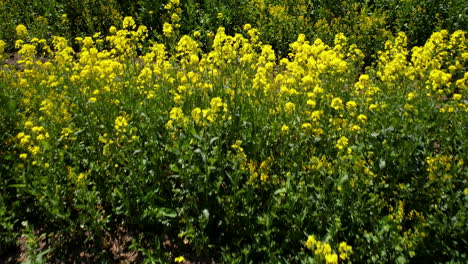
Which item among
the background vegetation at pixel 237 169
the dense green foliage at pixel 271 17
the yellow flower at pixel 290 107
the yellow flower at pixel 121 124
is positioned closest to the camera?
the background vegetation at pixel 237 169

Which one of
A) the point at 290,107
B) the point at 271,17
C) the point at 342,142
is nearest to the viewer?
the point at 342,142

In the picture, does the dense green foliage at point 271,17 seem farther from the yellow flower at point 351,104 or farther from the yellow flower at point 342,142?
the yellow flower at point 342,142

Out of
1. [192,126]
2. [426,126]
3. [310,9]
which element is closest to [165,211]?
[192,126]

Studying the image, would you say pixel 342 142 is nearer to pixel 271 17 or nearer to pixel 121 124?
pixel 121 124

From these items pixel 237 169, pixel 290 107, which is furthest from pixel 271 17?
pixel 237 169

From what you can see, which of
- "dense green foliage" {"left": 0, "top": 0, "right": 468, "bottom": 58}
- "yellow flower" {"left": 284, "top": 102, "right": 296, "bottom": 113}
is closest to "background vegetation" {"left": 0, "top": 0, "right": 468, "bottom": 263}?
"yellow flower" {"left": 284, "top": 102, "right": 296, "bottom": 113}

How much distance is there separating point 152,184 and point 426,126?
2.58 m

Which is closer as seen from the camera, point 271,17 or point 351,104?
point 351,104

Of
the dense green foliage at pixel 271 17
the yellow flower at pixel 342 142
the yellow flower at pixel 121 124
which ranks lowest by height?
the dense green foliage at pixel 271 17

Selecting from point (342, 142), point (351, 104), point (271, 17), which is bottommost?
point (271, 17)

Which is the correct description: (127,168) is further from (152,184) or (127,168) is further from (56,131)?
(56,131)

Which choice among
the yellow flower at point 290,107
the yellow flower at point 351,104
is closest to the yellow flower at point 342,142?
the yellow flower at point 351,104

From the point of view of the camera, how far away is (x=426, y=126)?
3549 millimetres

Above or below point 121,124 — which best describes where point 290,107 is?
above
